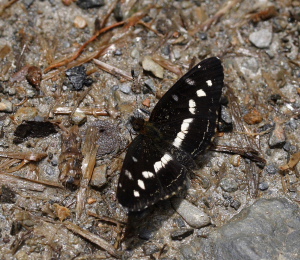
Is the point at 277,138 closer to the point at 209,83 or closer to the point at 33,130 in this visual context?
the point at 209,83

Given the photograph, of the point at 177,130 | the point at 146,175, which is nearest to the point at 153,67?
the point at 177,130

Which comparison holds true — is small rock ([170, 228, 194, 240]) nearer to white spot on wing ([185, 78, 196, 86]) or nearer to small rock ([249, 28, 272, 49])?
white spot on wing ([185, 78, 196, 86])

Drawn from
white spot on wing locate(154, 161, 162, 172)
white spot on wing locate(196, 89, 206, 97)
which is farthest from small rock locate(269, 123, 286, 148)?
white spot on wing locate(154, 161, 162, 172)

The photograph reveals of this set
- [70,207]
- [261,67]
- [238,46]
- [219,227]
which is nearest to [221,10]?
[238,46]

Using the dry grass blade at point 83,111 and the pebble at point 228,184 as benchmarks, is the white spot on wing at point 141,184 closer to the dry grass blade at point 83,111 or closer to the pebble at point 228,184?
the pebble at point 228,184

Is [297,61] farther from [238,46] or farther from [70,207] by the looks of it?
[70,207]

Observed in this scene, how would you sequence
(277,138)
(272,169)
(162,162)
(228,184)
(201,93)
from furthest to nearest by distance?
(277,138) → (272,169) → (228,184) → (201,93) → (162,162)
